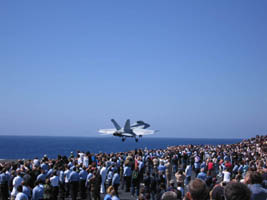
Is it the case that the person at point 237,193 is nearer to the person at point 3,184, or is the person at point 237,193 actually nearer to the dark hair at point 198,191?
the dark hair at point 198,191

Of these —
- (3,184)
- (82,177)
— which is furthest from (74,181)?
(3,184)

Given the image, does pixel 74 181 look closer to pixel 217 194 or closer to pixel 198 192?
pixel 217 194

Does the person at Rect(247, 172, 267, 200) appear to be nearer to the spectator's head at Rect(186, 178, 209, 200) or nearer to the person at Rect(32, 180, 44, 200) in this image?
the spectator's head at Rect(186, 178, 209, 200)

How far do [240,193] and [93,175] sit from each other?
980 cm

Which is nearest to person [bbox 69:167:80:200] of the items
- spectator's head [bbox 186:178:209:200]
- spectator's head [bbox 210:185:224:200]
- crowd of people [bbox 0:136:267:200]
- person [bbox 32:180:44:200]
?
crowd of people [bbox 0:136:267:200]

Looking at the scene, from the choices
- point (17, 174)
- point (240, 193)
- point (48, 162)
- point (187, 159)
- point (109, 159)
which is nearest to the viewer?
point (240, 193)

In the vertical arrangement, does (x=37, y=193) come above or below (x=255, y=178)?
below

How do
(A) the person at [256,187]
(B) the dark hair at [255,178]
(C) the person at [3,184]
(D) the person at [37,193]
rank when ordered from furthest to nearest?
(C) the person at [3,184] → (D) the person at [37,193] → (B) the dark hair at [255,178] → (A) the person at [256,187]

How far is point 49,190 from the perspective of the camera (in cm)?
1024

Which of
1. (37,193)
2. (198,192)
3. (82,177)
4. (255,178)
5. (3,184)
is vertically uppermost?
(198,192)

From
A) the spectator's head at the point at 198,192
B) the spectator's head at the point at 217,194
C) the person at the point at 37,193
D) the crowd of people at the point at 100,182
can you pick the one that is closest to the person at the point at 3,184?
the crowd of people at the point at 100,182

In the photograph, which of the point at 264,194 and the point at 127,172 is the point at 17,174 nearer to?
the point at 127,172

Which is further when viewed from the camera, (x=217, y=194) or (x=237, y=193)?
(x=217, y=194)

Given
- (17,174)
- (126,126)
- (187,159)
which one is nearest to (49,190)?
(17,174)
